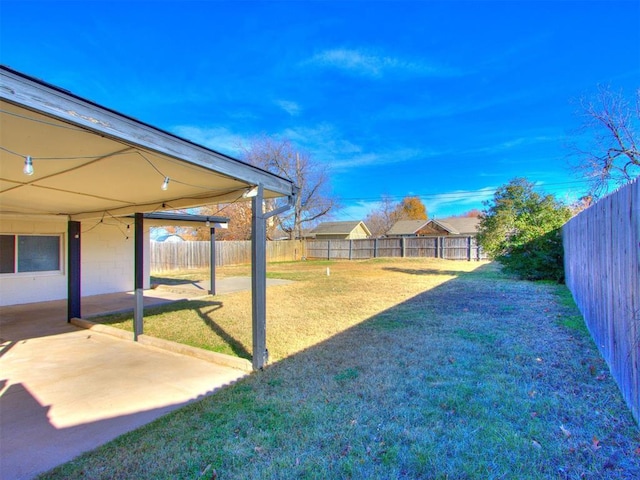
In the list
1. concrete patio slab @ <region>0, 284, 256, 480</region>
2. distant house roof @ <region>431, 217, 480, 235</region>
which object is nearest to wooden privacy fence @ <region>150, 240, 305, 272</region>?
concrete patio slab @ <region>0, 284, 256, 480</region>

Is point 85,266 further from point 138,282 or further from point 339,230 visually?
point 339,230

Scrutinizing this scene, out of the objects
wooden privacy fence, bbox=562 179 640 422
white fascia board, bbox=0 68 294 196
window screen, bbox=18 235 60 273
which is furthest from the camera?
window screen, bbox=18 235 60 273

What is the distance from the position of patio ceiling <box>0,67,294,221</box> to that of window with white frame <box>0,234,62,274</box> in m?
3.29

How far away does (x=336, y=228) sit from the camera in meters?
39.7

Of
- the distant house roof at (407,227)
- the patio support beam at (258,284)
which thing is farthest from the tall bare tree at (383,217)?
the patio support beam at (258,284)

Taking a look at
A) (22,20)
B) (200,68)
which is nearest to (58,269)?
(22,20)

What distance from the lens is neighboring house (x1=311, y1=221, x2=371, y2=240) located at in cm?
3872

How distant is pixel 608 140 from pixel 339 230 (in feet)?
93.0

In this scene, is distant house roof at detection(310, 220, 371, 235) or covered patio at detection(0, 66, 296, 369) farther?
distant house roof at detection(310, 220, 371, 235)

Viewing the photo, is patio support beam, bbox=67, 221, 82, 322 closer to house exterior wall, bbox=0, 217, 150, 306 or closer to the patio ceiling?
the patio ceiling

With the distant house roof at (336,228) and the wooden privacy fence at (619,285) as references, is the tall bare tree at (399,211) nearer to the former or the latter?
the distant house roof at (336,228)

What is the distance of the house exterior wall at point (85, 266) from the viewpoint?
26.7 feet

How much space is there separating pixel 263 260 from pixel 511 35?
1067 cm

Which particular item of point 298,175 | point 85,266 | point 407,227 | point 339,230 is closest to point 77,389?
point 85,266
